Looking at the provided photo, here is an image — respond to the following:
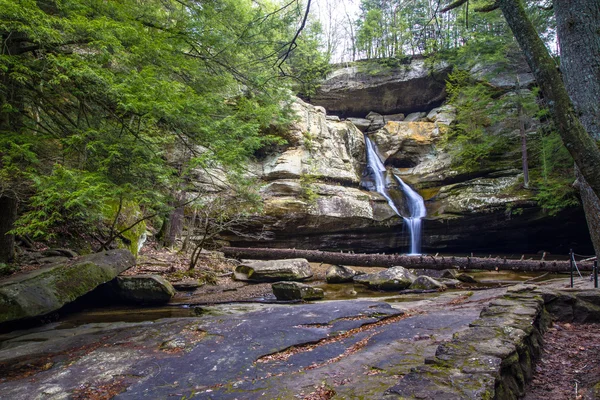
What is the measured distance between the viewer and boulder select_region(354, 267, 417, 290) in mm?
9578

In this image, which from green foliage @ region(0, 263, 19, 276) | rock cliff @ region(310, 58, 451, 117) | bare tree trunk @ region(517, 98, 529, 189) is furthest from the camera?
rock cliff @ region(310, 58, 451, 117)

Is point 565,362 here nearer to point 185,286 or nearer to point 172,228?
point 185,286

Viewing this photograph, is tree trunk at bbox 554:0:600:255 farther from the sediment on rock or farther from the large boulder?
the large boulder

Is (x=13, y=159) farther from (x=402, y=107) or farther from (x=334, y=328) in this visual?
(x=402, y=107)

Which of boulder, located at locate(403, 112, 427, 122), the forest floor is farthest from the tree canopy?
boulder, located at locate(403, 112, 427, 122)

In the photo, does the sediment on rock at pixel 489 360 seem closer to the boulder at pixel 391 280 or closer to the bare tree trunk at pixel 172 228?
the boulder at pixel 391 280

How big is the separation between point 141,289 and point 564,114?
829 cm

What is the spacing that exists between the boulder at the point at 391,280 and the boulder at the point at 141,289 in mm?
5864

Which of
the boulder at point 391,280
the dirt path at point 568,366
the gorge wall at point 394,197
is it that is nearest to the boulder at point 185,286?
the boulder at point 391,280

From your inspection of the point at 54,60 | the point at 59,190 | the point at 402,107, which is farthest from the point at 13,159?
the point at 402,107

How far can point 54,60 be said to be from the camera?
439cm

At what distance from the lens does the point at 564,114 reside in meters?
2.46

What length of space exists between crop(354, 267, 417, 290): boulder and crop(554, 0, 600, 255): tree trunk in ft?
22.4

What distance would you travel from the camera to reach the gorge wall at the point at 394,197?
1667cm
